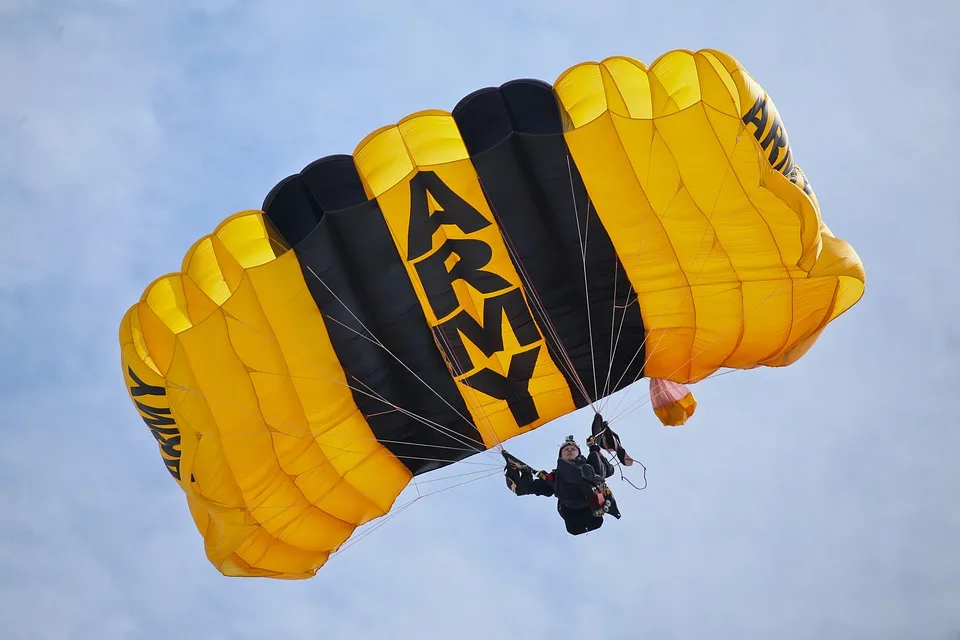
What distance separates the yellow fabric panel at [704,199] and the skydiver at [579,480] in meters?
1.30

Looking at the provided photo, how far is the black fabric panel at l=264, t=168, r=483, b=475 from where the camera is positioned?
37.4 feet

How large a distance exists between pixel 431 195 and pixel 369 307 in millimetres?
1227

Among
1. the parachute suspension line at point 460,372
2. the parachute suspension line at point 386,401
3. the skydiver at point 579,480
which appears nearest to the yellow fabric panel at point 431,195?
the parachute suspension line at point 460,372

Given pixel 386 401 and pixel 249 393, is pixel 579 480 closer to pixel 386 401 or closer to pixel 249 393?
pixel 386 401

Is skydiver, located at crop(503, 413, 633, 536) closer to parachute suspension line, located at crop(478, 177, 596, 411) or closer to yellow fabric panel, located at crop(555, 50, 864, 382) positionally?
parachute suspension line, located at crop(478, 177, 596, 411)

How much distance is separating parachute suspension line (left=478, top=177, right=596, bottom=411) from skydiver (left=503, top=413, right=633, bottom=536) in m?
0.45

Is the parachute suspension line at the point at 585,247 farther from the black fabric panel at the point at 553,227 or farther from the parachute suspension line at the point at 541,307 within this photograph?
the parachute suspension line at the point at 541,307

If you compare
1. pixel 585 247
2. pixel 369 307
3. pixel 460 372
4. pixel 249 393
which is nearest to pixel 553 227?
pixel 585 247

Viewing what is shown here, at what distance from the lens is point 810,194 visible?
40.8 feet

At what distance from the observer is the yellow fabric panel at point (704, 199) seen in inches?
443

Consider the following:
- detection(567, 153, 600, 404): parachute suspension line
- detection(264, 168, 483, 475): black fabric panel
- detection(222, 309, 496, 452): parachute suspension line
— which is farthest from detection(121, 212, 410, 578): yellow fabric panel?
detection(567, 153, 600, 404): parachute suspension line

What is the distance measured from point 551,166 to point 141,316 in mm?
4037

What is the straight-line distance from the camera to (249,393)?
1157cm

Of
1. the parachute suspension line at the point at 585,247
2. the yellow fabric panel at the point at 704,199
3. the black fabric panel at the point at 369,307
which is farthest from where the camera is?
the parachute suspension line at the point at 585,247
